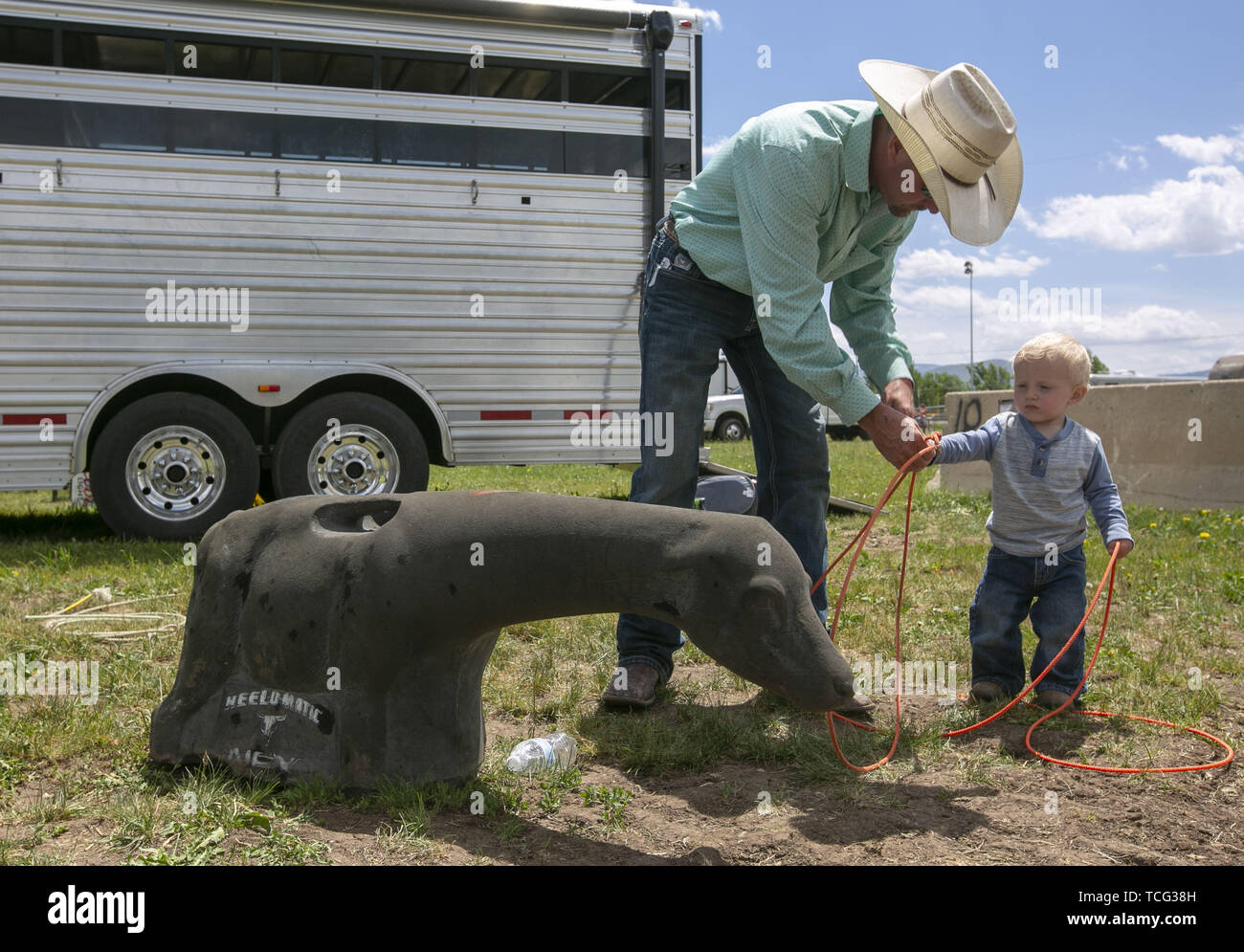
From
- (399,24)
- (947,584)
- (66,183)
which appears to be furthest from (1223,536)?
(66,183)

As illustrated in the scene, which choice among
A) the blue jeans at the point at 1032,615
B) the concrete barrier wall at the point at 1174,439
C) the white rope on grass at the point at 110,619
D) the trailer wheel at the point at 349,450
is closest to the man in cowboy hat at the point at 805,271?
the blue jeans at the point at 1032,615

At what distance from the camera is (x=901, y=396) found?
327cm

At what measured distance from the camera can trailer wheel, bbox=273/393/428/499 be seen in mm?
6602

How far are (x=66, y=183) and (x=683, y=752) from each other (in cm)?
577

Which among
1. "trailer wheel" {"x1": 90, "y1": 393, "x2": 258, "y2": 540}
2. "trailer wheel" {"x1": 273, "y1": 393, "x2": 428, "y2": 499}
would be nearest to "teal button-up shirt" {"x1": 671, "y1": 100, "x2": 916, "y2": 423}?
"trailer wheel" {"x1": 273, "y1": 393, "x2": 428, "y2": 499}

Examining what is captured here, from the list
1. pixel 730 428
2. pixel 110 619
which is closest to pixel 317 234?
pixel 110 619

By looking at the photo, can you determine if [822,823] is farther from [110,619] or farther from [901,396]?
[110,619]

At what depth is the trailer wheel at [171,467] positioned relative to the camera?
6332mm

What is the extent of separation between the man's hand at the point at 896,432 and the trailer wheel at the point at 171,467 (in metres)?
4.78

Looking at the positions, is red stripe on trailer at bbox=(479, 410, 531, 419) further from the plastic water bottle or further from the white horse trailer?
the plastic water bottle

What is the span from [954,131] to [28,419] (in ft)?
19.4

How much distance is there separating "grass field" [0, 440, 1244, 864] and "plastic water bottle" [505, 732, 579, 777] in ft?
0.15

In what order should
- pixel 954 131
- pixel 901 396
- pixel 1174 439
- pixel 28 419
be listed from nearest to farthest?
1. pixel 954 131
2. pixel 901 396
3. pixel 28 419
4. pixel 1174 439

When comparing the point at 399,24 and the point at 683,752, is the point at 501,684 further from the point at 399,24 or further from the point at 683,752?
the point at 399,24
